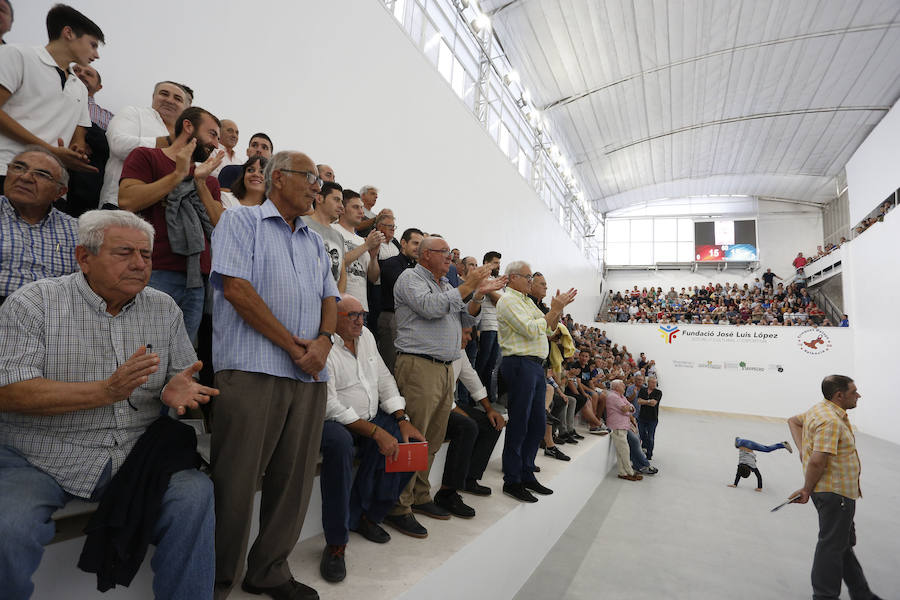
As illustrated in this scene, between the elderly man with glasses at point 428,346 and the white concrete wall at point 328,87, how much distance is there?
1.76m

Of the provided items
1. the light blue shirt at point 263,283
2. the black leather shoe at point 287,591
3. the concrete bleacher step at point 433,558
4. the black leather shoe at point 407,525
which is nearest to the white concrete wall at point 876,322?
the concrete bleacher step at point 433,558

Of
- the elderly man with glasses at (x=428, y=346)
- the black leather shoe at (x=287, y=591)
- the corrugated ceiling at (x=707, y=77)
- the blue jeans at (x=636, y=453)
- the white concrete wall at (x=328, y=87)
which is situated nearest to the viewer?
the black leather shoe at (x=287, y=591)

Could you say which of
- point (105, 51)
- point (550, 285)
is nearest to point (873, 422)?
point (550, 285)

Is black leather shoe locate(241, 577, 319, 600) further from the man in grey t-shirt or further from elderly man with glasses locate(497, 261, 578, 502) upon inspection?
elderly man with glasses locate(497, 261, 578, 502)

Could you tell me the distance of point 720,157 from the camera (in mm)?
14852

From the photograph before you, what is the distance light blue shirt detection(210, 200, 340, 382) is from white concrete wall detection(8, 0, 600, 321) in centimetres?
175

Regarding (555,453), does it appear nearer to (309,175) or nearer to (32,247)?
(309,175)

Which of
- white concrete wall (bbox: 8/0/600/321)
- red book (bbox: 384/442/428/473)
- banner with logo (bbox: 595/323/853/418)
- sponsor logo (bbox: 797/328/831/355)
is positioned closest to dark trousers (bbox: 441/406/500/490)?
red book (bbox: 384/442/428/473)

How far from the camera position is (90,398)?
102 cm

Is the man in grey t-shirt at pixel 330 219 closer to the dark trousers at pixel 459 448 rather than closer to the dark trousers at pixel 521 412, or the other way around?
the dark trousers at pixel 459 448

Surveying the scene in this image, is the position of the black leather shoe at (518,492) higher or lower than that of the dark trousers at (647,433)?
higher

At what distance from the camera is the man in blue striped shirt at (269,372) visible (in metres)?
1.24

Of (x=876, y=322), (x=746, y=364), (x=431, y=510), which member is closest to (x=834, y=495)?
(x=431, y=510)

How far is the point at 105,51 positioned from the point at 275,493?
248cm
